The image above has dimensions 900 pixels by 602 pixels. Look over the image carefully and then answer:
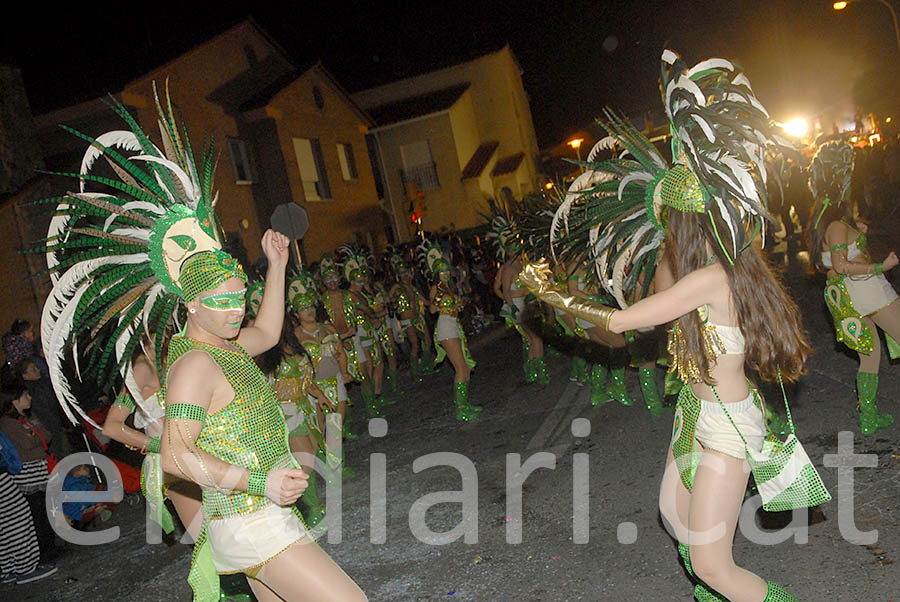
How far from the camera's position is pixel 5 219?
1116 cm

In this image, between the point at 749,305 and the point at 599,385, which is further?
the point at 599,385

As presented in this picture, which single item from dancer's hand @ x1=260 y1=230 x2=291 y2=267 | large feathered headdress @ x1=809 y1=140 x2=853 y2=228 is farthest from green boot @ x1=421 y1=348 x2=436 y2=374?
dancer's hand @ x1=260 y1=230 x2=291 y2=267

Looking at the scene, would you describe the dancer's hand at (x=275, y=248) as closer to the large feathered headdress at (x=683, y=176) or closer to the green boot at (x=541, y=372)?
the large feathered headdress at (x=683, y=176)

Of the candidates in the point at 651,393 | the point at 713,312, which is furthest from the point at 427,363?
the point at 713,312

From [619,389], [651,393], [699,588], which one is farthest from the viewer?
[619,389]

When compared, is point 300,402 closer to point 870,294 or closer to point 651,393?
point 651,393

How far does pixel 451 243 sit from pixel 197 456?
1449 cm

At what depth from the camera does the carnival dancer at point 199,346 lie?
8.93 feet

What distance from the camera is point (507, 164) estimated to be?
103ft

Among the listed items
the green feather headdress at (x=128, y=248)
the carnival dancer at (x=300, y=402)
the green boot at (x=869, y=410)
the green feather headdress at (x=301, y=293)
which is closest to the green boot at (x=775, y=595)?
the green feather headdress at (x=128, y=248)

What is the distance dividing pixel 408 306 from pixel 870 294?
293 inches

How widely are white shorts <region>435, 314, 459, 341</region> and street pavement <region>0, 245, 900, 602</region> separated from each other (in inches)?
36.9

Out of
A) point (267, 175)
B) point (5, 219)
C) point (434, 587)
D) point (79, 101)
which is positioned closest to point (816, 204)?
point (434, 587)

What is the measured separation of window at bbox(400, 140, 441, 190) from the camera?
27.5 metres
